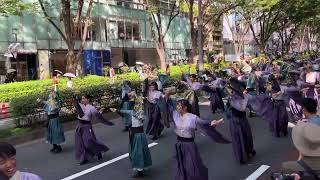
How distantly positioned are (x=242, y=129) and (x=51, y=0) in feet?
81.2

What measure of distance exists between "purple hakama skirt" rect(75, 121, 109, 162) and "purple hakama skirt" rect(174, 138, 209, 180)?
2.85m

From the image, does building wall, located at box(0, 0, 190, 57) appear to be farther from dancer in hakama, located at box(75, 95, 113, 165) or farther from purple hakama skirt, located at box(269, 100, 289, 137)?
purple hakama skirt, located at box(269, 100, 289, 137)

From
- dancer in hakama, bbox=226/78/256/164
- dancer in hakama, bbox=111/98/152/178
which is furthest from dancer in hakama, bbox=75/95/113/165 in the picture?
dancer in hakama, bbox=226/78/256/164

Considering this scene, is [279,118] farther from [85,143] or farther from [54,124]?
[54,124]

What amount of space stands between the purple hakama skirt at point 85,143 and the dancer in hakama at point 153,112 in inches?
108

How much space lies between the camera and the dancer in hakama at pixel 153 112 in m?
12.5

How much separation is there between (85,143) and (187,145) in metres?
3.08

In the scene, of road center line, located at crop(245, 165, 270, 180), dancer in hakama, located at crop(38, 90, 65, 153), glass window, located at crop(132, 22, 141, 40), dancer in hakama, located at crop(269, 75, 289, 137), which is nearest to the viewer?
road center line, located at crop(245, 165, 270, 180)

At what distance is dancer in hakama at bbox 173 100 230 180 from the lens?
7363 mm

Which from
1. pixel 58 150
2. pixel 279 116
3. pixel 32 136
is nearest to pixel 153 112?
pixel 58 150

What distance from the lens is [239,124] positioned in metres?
9.43

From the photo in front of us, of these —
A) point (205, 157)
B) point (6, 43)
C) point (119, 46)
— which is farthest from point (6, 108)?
point (119, 46)

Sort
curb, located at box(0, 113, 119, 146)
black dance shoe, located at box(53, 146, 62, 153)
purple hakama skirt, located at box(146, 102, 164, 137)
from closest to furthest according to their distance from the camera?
black dance shoe, located at box(53, 146, 62, 153) < curb, located at box(0, 113, 119, 146) < purple hakama skirt, located at box(146, 102, 164, 137)

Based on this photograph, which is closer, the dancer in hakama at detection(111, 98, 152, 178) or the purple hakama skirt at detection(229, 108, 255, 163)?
the dancer in hakama at detection(111, 98, 152, 178)
